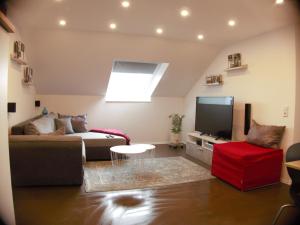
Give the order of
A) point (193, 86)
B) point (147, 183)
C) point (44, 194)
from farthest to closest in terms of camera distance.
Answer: point (193, 86) < point (147, 183) < point (44, 194)

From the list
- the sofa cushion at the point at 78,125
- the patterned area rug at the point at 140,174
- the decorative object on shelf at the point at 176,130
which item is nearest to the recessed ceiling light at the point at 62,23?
the sofa cushion at the point at 78,125

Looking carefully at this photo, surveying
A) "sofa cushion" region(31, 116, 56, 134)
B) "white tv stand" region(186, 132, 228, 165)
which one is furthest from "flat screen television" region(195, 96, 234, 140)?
"sofa cushion" region(31, 116, 56, 134)

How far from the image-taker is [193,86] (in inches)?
244

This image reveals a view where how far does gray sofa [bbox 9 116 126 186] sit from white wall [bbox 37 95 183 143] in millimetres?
2586

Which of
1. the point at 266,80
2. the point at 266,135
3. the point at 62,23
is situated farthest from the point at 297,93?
the point at 62,23

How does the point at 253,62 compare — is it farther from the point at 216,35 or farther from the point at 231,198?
the point at 231,198

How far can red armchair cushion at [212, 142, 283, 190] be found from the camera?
3268 millimetres

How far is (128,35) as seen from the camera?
4496mm

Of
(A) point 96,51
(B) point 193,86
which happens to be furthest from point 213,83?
(A) point 96,51

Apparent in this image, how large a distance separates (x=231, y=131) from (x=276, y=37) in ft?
5.76

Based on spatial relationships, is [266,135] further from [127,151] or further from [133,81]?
[133,81]

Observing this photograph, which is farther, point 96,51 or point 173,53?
point 173,53

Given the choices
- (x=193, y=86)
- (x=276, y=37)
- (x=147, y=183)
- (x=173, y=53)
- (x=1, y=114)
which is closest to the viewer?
(x=1, y=114)

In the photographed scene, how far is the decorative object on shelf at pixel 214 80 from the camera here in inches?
198
